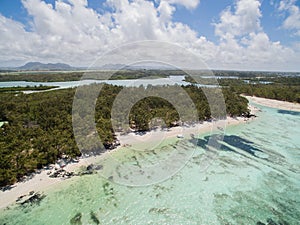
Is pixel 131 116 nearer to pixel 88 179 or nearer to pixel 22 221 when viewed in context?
pixel 88 179

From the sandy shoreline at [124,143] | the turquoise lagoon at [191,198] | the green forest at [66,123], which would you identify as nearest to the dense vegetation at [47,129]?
the green forest at [66,123]

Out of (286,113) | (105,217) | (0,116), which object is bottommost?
(286,113)

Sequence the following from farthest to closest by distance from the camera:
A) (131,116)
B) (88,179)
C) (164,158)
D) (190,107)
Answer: (190,107), (131,116), (164,158), (88,179)

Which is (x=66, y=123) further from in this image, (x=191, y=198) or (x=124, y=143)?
(x=191, y=198)

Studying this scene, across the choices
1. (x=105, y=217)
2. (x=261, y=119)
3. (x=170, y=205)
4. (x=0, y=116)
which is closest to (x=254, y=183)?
(x=170, y=205)

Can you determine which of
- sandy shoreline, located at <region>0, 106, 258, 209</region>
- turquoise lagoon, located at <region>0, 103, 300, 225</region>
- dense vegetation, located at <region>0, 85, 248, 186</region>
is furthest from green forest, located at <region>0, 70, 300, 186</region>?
turquoise lagoon, located at <region>0, 103, 300, 225</region>
